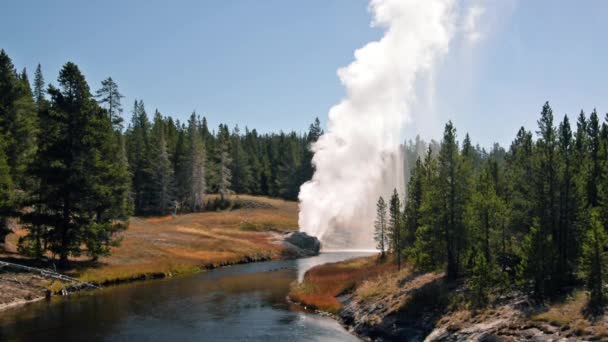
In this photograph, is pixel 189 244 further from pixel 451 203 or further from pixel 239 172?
pixel 239 172

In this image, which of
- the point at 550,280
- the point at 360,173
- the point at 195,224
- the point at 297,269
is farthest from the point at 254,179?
the point at 550,280

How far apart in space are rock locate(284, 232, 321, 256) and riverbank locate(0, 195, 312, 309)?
6.46 feet

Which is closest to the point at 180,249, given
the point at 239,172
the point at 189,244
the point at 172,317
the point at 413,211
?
the point at 189,244

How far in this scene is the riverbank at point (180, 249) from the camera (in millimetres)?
43906

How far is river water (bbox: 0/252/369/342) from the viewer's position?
3017 centimetres

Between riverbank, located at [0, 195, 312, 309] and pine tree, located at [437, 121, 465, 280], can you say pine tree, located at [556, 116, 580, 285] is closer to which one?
pine tree, located at [437, 121, 465, 280]

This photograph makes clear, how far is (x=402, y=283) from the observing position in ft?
130

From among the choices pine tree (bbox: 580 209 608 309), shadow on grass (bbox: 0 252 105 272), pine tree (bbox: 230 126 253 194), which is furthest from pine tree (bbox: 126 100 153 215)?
pine tree (bbox: 580 209 608 309)

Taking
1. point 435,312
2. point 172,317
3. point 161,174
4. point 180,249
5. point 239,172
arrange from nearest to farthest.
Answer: point 435,312 < point 172,317 < point 180,249 < point 161,174 < point 239,172

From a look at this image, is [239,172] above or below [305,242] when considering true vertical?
above

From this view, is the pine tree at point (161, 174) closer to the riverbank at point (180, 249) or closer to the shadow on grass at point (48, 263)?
the riverbank at point (180, 249)

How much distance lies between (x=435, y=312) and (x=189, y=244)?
52.3m

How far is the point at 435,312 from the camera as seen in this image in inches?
1212

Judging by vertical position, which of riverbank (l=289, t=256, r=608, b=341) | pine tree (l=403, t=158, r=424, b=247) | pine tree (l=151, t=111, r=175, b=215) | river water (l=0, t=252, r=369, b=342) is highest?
pine tree (l=151, t=111, r=175, b=215)
